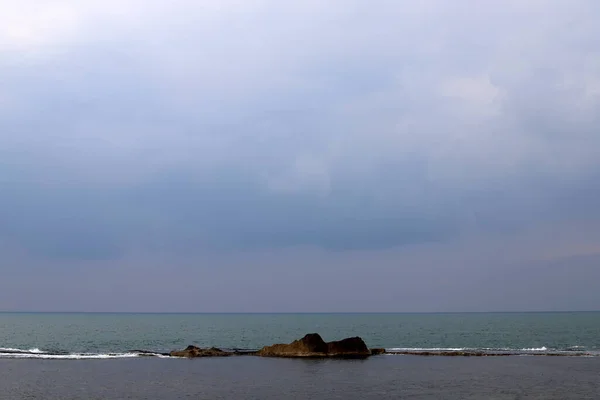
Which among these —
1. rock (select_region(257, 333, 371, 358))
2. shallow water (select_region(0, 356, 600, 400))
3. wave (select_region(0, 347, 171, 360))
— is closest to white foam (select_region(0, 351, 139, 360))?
wave (select_region(0, 347, 171, 360))

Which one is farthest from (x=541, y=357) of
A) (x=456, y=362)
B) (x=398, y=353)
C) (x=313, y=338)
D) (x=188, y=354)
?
(x=188, y=354)

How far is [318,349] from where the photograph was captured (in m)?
79.3

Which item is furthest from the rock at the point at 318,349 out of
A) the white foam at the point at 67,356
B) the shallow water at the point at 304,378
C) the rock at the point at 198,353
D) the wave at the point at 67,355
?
the white foam at the point at 67,356

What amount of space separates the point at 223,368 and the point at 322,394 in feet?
73.3

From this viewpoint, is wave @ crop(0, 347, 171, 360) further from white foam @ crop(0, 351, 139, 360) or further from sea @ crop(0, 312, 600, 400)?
sea @ crop(0, 312, 600, 400)

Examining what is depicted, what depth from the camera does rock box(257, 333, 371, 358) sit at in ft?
259

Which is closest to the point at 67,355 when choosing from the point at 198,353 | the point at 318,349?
the point at 198,353

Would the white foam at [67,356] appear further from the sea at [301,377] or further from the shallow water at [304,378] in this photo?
the shallow water at [304,378]

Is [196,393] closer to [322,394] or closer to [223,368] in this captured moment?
[322,394]

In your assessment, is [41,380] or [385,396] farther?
[41,380]

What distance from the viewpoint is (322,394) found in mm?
45875

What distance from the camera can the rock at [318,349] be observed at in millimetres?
79000

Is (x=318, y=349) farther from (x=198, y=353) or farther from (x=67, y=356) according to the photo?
(x=67, y=356)

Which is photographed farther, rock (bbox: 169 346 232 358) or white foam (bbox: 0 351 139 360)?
rock (bbox: 169 346 232 358)
